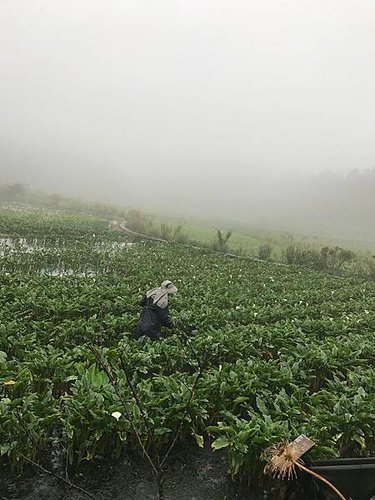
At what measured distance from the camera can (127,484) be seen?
493 centimetres

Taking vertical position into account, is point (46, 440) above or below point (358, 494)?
below

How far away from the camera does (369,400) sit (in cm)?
602

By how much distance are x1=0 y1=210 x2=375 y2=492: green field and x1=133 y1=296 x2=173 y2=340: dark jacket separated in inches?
13.3

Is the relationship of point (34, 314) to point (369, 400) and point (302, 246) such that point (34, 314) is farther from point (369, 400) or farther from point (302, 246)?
point (302, 246)

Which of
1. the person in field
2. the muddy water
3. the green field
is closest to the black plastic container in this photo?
the green field

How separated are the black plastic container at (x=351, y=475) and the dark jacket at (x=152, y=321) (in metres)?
4.97

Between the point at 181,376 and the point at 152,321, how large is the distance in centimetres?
240

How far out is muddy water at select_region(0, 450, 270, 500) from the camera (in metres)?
4.70

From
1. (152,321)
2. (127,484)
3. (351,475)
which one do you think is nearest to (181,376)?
(127,484)

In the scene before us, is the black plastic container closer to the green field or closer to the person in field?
the green field

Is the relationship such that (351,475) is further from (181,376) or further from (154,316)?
Result: (154,316)

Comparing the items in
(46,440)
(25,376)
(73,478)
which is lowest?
(73,478)

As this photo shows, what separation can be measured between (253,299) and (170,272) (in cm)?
577

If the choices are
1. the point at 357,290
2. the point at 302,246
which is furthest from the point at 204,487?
the point at 302,246
